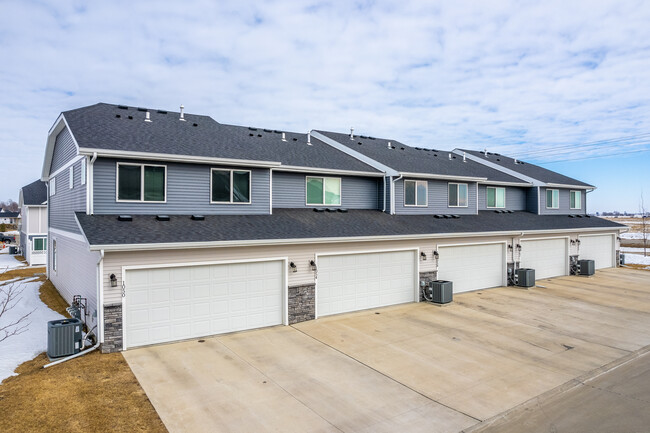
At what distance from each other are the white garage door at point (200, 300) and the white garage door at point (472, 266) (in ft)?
26.8

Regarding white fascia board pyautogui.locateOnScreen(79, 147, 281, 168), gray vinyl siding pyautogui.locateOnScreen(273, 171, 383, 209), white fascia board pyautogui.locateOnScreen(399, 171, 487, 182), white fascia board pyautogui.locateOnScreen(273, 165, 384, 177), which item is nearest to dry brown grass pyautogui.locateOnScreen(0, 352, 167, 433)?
white fascia board pyautogui.locateOnScreen(79, 147, 281, 168)

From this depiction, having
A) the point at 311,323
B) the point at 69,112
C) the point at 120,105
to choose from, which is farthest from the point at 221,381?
the point at 120,105

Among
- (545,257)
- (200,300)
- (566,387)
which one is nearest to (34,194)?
(200,300)

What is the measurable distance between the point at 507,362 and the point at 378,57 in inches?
709

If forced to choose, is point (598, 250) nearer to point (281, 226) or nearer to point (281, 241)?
point (281, 226)

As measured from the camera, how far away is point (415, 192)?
18.6m

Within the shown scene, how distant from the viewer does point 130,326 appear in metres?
9.86

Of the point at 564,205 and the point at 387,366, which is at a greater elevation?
the point at 564,205

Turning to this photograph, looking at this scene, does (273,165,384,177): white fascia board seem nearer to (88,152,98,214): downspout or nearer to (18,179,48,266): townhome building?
(88,152,98,214): downspout

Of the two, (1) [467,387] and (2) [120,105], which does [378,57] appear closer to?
(2) [120,105]

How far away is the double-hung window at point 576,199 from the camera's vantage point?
2688 cm

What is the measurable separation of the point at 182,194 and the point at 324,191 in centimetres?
644

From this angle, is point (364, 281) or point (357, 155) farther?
point (357, 155)

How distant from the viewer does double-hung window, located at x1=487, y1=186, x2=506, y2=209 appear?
23234mm
